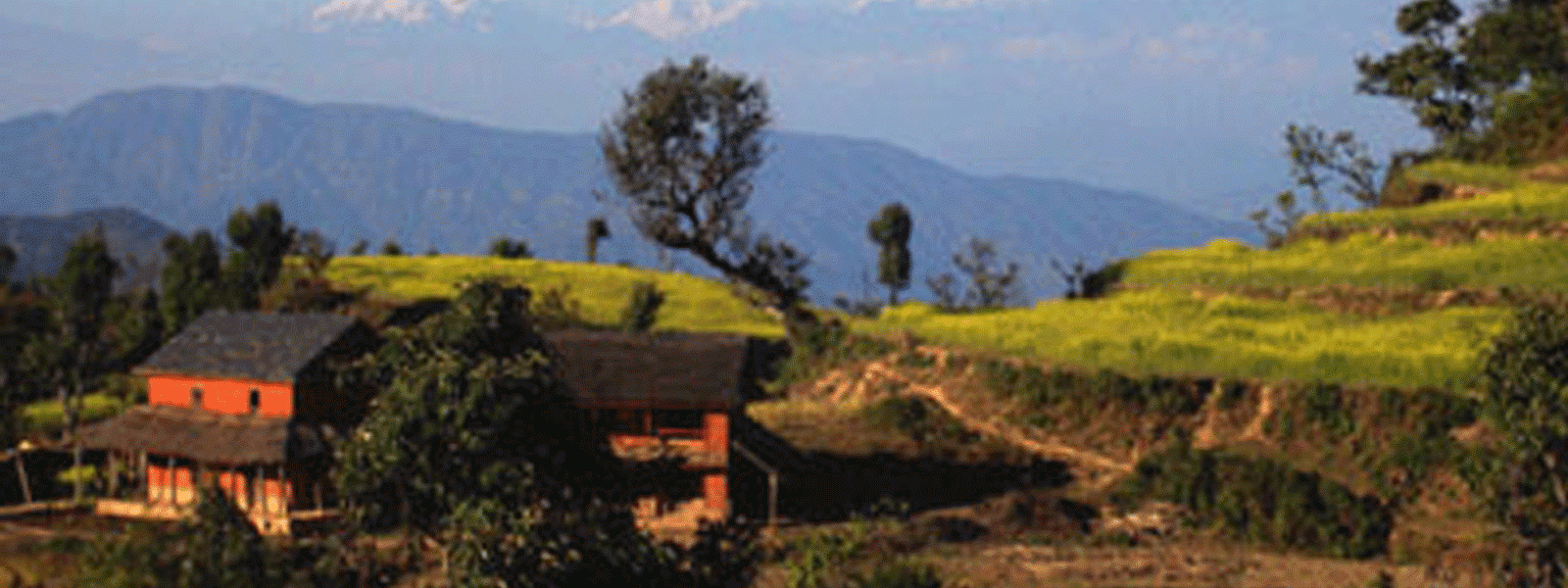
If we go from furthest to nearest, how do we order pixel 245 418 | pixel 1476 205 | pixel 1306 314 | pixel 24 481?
pixel 1476 205
pixel 1306 314
pixel 24 481
pixel 245 418

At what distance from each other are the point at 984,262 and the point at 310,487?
5778 cm

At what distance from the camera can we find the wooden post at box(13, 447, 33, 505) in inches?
2111

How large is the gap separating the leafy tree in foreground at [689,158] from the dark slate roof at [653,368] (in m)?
16.4

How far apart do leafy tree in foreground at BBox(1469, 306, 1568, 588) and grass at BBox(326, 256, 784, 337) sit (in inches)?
2513

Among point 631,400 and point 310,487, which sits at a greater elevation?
point 631,400

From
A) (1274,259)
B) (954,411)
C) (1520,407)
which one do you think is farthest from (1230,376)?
(1520,407)

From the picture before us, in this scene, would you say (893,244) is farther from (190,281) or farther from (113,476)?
(113,476)

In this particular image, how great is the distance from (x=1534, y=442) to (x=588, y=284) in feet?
273

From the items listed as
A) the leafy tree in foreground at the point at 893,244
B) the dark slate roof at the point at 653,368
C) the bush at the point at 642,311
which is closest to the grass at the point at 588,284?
the bush at the point at 642,311

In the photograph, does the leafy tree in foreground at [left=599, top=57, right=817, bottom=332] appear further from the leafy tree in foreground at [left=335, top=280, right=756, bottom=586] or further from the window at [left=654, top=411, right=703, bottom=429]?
the leafy tree in foreground at [left=335, top=280, right=756, bottom=586]

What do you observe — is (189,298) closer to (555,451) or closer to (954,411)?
(954,411)

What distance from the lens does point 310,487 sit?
Answer: 169 feet

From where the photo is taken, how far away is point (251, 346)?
52.6m

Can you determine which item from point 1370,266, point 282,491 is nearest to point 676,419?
point 282,491
